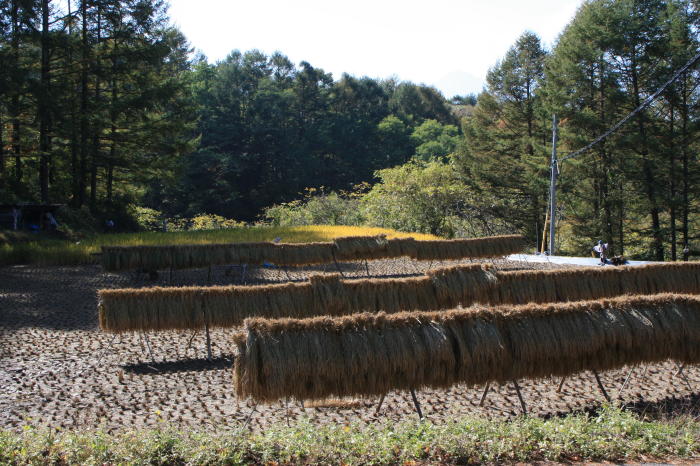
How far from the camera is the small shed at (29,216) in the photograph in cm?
2422

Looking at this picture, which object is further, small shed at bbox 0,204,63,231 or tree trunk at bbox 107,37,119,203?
tree trunk at bbox 107,37,119,203

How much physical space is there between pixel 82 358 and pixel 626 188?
98.1ft

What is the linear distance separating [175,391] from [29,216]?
21.1 metres

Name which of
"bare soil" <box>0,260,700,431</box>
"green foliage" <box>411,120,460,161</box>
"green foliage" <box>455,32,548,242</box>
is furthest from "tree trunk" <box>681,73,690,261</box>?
"green foliage" <box>411,120,460,161</box>

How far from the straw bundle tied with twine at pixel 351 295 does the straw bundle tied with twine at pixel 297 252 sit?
7.80m

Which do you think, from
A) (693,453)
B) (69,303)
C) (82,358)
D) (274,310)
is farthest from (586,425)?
(69,303)

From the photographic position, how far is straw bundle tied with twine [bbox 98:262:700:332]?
32.4 ft

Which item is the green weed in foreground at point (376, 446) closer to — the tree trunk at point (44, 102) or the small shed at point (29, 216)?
the tree trunk at point (44, 102)

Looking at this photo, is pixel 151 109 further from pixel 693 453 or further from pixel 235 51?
pixel 235 51

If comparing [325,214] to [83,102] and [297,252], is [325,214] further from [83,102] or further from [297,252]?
[297,252]

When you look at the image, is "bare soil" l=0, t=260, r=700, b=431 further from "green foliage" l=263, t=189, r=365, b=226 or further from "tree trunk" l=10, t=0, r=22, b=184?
"green foliage" l=263, t=189, r=365, b=226

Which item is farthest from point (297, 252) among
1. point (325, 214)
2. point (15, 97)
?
point (325, 214)

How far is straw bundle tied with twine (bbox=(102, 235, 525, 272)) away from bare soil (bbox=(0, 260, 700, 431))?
490cm

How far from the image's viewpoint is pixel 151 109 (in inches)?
1148
